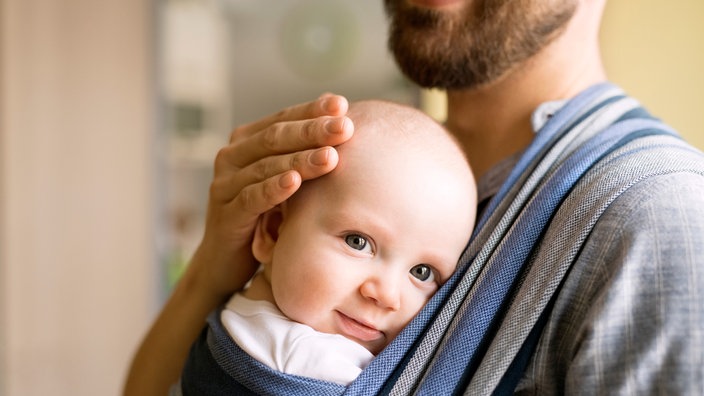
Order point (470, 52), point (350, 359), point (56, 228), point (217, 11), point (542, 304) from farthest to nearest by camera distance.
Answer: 1. point (217, 11)
2. point (56, 228)
3. point (470, 52)
4. point (350, 359)
5. point (542, 304)

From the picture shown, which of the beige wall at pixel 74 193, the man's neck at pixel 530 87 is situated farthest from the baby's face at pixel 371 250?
the beige wall at pixel 74 193

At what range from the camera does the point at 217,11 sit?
523 cm

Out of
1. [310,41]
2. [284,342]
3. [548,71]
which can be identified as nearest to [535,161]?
[548,71]

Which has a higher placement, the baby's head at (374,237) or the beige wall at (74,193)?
the baby's head at (374,237)

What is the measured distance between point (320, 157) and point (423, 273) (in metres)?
0.20

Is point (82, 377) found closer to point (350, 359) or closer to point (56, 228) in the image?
point (56, 228)

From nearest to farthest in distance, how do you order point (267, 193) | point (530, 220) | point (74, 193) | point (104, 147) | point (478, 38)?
point (530, 220)
point (267, 193)
point (478, 38)
point (74, 193)
point (104, 147)

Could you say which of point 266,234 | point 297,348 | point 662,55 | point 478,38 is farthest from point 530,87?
point 662,55

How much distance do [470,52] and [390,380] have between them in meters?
0.59

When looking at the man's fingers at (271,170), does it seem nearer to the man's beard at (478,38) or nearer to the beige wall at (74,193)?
the man's beard at (478,38)

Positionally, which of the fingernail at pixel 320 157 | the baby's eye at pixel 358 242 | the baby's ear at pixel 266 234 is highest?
the fingernail at pixel 320 157

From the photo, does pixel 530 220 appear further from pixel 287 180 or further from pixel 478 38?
pixel 478 38

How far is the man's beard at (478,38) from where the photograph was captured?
1108 mm

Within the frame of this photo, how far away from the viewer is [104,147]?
3410mm
